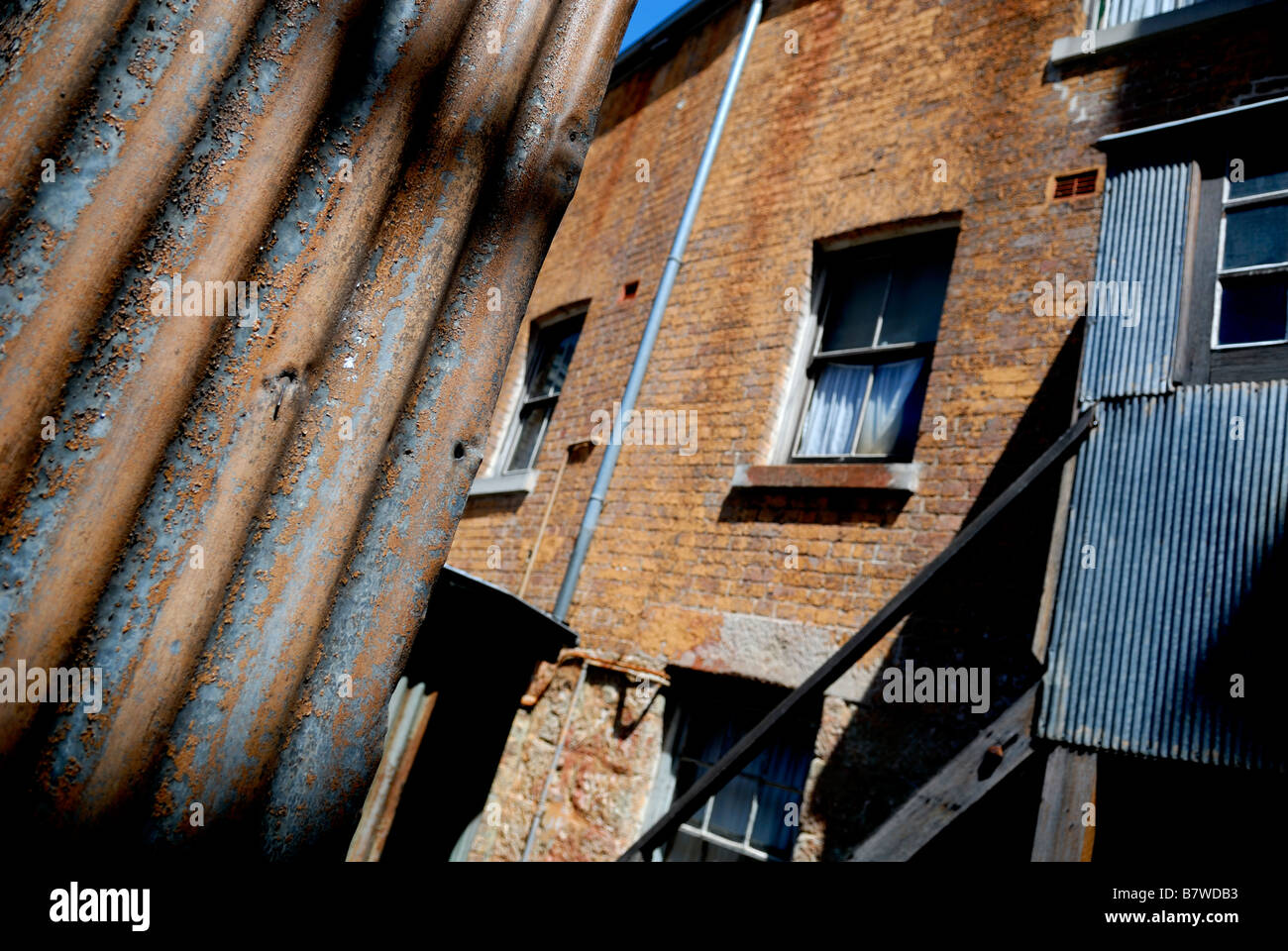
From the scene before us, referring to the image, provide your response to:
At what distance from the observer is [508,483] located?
6582 millimetres

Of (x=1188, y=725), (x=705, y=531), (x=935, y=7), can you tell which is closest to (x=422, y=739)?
(x=705, y=531)

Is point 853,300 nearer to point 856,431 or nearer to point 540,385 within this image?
point 856,431

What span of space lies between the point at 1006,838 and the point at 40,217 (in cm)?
391

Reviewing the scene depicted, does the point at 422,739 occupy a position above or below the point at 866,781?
below

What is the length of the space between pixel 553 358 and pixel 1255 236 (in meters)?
5.59

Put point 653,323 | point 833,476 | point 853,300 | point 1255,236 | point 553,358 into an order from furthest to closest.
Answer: point 553,358, point 653,323, point 853,300, point 833,476, point 1255,236

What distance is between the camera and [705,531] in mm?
4973

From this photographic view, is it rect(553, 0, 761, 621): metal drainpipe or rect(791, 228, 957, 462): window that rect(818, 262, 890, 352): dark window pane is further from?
rect(553, 0, 761, 621): metal drainpipe

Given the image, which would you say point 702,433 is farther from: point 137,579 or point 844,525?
point 137,579

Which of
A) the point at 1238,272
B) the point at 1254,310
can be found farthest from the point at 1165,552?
the point at 1238,272

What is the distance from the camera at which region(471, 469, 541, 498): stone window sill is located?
6.39m

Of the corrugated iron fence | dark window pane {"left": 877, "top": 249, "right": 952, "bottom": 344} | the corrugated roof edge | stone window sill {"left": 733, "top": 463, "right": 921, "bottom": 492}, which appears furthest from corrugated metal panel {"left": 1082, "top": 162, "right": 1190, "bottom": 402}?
the corrugated roof edge

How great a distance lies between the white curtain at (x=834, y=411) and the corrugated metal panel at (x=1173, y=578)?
6.21ft

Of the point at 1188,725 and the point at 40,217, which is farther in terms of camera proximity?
the point at 1188,725
